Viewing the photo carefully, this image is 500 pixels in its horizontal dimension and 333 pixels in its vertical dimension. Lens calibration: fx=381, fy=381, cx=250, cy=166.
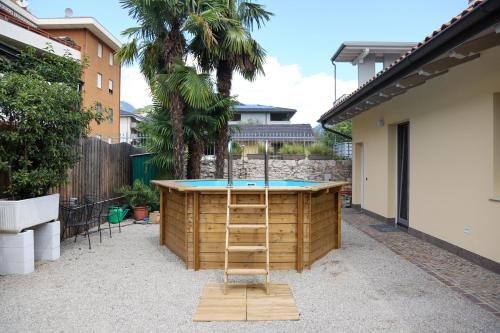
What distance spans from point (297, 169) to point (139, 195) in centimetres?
572

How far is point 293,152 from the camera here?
1387cm

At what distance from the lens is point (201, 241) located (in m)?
5.56

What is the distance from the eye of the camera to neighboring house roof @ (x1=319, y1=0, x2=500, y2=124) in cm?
389

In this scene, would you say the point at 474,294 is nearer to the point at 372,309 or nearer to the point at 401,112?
the point at 372,309

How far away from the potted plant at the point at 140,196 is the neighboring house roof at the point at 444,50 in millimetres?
6143

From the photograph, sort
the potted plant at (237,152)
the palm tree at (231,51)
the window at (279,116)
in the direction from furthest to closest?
the window at (279,116), the potted plant at (237,152), the palm tree at (231,51)

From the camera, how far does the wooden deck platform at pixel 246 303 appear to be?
12.5 feet

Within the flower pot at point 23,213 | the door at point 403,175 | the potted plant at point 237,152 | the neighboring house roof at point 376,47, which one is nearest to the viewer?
the flower pot at point 23,213

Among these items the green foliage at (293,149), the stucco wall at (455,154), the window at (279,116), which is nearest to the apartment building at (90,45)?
the green foliage at (293,149)

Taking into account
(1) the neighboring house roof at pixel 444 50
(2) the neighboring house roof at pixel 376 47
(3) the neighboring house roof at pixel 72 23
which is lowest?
(1) the neighboring house roof at pixel 444 50

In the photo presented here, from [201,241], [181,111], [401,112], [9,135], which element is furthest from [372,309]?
[181,111]

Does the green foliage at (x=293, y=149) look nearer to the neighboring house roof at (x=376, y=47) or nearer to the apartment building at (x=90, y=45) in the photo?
the neighboring house roof at (x=376, y=47)

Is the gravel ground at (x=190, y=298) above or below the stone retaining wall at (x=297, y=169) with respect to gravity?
below

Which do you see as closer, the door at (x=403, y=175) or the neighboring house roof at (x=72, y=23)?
the door at (x=403, y=175)
